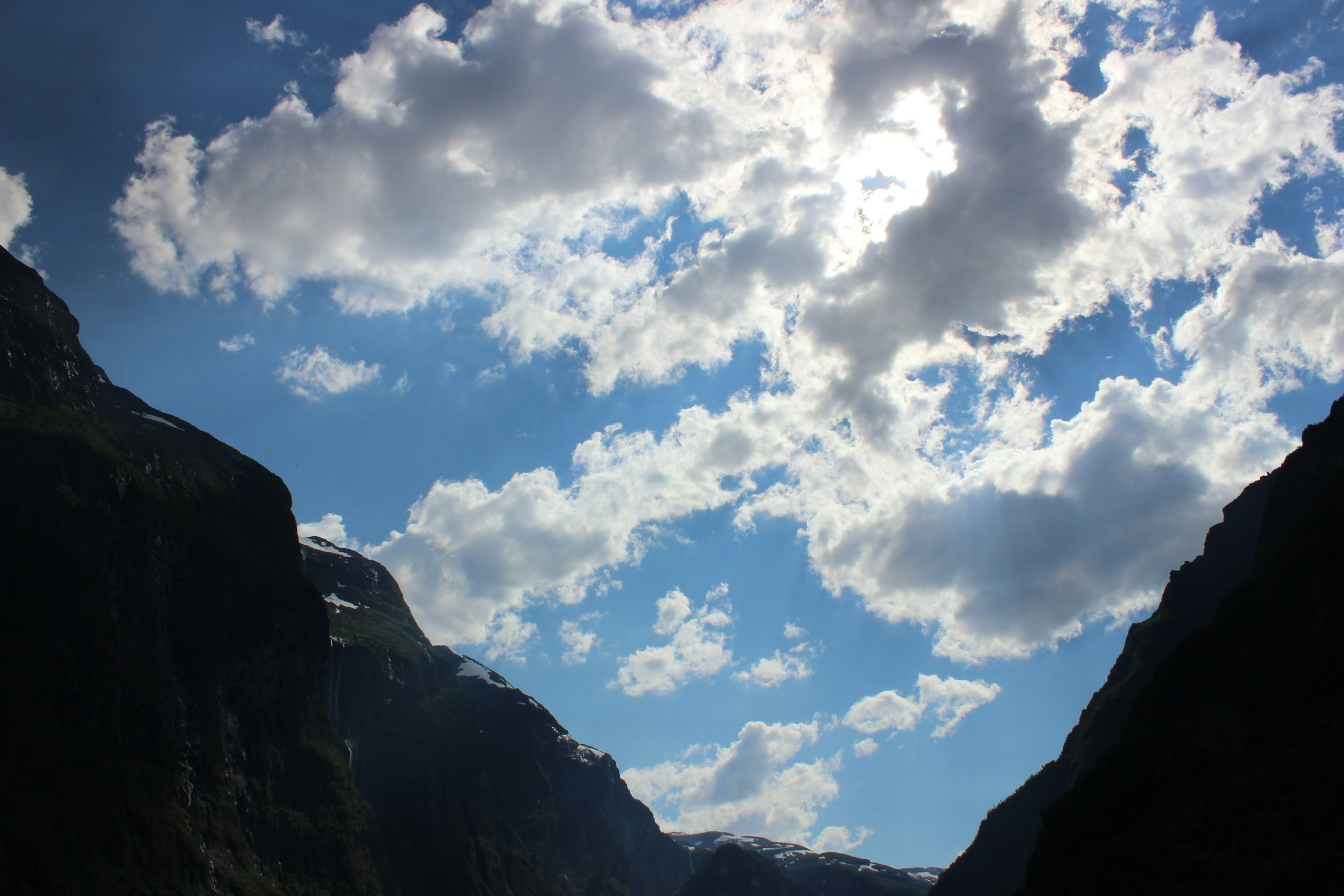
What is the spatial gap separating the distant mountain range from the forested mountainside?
0.89 ft

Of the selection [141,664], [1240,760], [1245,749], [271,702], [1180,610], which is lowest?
[1240,760]

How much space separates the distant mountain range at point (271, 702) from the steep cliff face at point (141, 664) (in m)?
0.39

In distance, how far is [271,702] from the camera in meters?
147

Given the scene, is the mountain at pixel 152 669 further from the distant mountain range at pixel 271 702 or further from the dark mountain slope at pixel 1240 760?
the dark mountain slope at pixel 1240 760

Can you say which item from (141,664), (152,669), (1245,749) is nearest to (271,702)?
(152,669)

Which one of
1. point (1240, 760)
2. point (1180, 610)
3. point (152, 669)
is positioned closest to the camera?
point (1240, 760)

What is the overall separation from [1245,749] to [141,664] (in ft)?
478

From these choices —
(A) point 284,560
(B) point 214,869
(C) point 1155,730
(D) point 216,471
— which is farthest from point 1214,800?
(D) point 216,471

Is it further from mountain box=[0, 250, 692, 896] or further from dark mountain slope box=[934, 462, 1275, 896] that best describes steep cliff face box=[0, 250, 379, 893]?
dark mountain slope box=[934, 462, 1275, 896]

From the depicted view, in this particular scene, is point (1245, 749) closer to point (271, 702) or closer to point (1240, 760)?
point (1240, 760)

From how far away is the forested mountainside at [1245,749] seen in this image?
54.8 metres

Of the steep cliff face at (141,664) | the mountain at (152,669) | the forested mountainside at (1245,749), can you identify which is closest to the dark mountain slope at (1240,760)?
the forested mountainside at (1245,749)

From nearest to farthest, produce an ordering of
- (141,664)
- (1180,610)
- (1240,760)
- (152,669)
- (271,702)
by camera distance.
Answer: (1240,760), (141,664), (152,669), (271,702), (1180,610)

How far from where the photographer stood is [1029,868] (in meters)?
88.0
